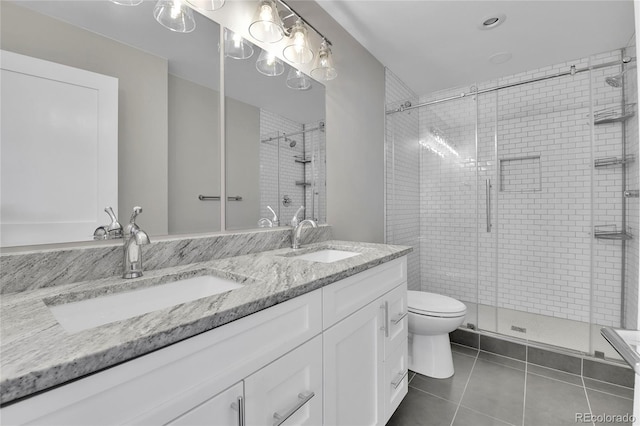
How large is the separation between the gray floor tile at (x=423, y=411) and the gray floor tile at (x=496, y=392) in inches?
5.6

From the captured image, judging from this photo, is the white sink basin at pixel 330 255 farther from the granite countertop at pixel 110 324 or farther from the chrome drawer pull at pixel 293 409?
the chrome drawer pull at pixel 293 409

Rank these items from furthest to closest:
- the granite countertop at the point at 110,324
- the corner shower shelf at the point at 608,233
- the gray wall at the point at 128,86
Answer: the corner shower shelf at the point at 608,233
the gray wall at the point at 128,86
the granite countertop at the point at 110,324

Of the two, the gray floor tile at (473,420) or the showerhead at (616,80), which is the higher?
the showerhead at (616,80)

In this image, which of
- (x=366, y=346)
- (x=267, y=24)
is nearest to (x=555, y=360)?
(x=366, y=346)

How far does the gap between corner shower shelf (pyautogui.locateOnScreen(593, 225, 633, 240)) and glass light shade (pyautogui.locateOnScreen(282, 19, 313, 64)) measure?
2758 millimetres

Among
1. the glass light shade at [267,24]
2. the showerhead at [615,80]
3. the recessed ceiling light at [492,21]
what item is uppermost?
the recessed ceiling light at [492,21]

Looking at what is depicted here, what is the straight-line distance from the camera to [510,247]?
298cm

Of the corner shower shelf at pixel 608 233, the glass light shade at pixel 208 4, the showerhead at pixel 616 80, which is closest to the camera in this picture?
the glass light shade at pixel 208 4

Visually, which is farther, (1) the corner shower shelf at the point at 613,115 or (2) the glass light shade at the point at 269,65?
(1) the corner shower shelf at the point at 613,115

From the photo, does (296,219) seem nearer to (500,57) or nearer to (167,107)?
(167,107)

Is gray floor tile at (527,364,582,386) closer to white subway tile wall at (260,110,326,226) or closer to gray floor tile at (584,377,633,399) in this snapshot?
gray floor tile at (584,377,633,399)

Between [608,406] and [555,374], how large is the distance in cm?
35

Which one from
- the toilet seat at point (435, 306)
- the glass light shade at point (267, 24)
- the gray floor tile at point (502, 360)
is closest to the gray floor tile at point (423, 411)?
the toilet seat at point (435, 306)

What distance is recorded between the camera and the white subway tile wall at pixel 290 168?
5.45ft
